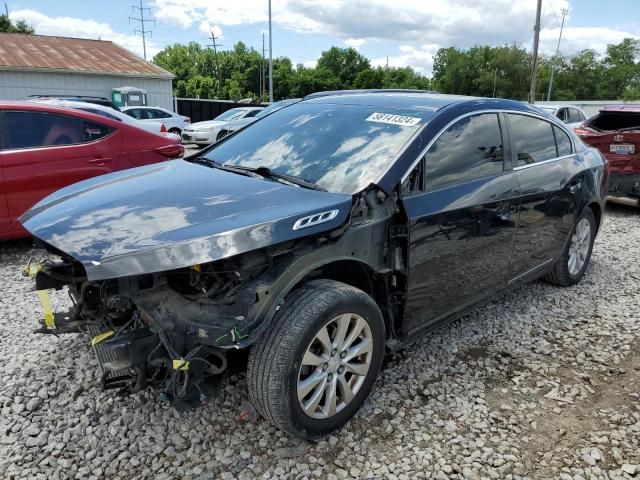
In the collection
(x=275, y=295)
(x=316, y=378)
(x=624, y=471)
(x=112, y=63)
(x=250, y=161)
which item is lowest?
(x=624, y=471)

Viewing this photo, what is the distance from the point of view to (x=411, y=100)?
3.40 metres

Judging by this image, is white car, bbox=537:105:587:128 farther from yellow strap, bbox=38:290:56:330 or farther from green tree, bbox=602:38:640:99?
green tree, bbox=602:38:640:99

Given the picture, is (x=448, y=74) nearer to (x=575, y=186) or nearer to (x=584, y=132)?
(x=584, y=132)

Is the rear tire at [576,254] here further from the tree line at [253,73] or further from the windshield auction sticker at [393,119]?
the tree line at [253,73]

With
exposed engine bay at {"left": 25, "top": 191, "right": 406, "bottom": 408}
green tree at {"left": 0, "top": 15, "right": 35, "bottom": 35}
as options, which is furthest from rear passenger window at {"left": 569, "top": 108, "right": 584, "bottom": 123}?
green tree at {"left": 0, "top": 15, "right": 35, "bottom": 35}

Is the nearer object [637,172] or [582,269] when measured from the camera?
[582,269]

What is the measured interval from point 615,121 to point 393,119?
21.8ft

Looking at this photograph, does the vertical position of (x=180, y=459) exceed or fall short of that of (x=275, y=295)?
it falls short

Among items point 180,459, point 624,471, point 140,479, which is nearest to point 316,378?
point 180,459

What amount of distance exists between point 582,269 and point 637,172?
11.9ft

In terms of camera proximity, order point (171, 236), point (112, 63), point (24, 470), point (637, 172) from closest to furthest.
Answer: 1. point (171, 236)
2. point (24, 470)
3. point (637, 172)
4. point (112, 63)

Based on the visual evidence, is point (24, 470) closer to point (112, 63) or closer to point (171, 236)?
point (171, 236)

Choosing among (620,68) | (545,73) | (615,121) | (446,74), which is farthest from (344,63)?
(615,121)

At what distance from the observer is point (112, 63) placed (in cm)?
2566
